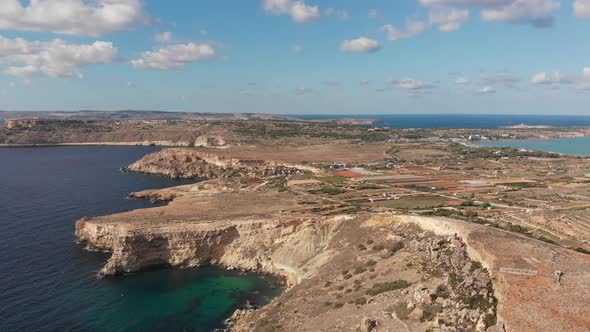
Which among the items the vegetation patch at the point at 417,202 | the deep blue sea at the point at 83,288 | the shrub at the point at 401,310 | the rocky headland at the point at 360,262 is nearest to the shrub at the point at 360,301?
the rocky headland at the point at 360,262

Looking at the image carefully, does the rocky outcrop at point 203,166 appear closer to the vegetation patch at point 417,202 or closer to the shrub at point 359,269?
the vegetation patch at point 417,202

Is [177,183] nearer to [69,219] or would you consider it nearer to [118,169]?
[118,169]

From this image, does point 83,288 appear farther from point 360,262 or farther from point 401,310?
point 401,310

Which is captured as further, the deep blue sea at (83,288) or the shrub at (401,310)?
the deep blue sea at (83,288)

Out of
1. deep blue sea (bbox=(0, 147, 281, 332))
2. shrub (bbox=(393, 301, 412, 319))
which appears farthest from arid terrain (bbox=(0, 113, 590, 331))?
deep blue sea (bbox=(0, 147, 281, 332))

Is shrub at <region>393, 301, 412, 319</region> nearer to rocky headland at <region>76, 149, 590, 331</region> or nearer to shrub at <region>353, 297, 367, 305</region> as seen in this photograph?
rocky headland at <region>76, 149, 590, 331</region>
